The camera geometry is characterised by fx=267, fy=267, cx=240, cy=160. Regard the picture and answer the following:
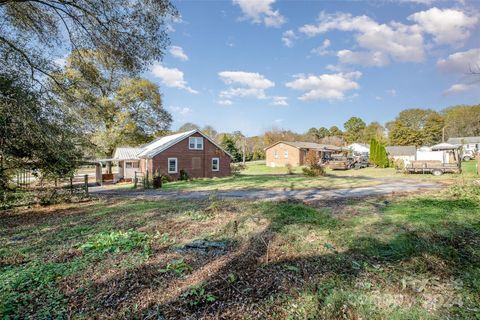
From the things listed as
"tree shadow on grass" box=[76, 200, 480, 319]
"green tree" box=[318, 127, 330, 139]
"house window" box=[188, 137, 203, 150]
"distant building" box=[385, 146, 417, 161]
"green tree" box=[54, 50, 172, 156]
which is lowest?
"tree shadow on grass" box=[76, 200, 480, 319]

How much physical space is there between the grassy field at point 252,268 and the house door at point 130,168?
2172 cm

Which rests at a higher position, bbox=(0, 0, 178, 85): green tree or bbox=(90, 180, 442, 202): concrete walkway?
bbox=(0, 0, 178, 85): green tree

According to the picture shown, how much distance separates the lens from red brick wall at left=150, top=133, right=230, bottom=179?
24.2 metres

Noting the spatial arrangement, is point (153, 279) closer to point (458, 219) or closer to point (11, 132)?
point (458, 219)

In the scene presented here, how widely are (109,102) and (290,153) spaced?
2616cm

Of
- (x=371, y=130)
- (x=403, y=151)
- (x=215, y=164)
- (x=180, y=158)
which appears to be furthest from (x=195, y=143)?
(x=371, y=130)

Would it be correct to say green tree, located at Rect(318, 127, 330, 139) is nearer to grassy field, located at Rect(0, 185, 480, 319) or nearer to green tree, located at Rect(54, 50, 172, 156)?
green tree, located at Rect(54, 50, 172, 156)

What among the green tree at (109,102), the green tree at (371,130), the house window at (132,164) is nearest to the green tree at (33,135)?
the green tree at (109,102)

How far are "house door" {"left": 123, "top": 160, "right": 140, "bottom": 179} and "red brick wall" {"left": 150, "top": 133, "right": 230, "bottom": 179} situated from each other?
2.27 m

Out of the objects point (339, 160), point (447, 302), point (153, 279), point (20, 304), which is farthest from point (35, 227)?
point (339, 160)

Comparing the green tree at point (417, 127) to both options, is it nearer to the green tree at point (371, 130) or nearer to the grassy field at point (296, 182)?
the green tree at point (371, 130)

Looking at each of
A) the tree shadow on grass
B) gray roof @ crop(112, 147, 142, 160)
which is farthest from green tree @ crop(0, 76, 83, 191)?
gray roof @ crop(112, 147, 142, 160)

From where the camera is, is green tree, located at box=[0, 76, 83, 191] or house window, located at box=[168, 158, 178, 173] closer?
green tree, located at box=[0, 76, 83, 191]

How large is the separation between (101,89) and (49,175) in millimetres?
4056
